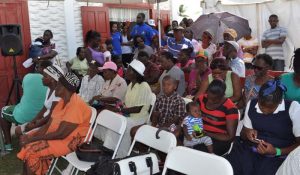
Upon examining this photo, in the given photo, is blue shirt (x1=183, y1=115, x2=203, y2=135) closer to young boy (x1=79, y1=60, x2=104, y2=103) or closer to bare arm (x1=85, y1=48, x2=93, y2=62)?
young boy (x1=79, y1=60, x2=104, y2=103)

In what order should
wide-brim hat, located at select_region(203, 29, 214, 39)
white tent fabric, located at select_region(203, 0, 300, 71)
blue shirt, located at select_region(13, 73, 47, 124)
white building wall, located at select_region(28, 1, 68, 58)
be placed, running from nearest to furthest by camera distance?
blue shirt, located at select_region(13, 73, 47, 124)
wide-brim hat, located at select_region(203, 29, 214, 39)
white tent fabric, located at select_region(203, 0, 300, 71)
white building wall, located at select_region(28, 1, 68, 58)

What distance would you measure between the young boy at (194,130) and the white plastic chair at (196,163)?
2.28 ft

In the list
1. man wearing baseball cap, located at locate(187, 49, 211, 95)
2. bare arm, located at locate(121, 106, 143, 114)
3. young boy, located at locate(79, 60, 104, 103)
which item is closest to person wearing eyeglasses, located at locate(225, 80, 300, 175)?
bare arm, located at locate(121, 106, 143, 114)

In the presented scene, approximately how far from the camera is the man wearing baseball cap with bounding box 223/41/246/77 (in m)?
5.10

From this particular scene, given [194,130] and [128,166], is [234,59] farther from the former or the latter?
Result: [128,166]

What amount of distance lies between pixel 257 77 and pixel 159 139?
1727 millimetres

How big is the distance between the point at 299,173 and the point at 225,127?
1.44m

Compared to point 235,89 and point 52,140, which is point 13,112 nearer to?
point 52,140

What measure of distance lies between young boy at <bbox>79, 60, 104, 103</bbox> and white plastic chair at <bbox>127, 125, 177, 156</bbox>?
7.95ft

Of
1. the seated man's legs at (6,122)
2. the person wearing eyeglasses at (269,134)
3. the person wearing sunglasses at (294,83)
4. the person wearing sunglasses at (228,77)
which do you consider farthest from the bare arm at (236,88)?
the seated man's legs at (6,122)

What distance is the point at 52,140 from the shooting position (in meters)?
3.66

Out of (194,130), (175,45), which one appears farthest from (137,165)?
(175,45)

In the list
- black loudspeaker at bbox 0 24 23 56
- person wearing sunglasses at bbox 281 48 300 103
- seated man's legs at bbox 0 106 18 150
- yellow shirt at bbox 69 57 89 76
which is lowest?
seated man's legs at bbox 0 106 18 150

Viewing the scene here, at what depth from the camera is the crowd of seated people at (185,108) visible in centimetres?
292
